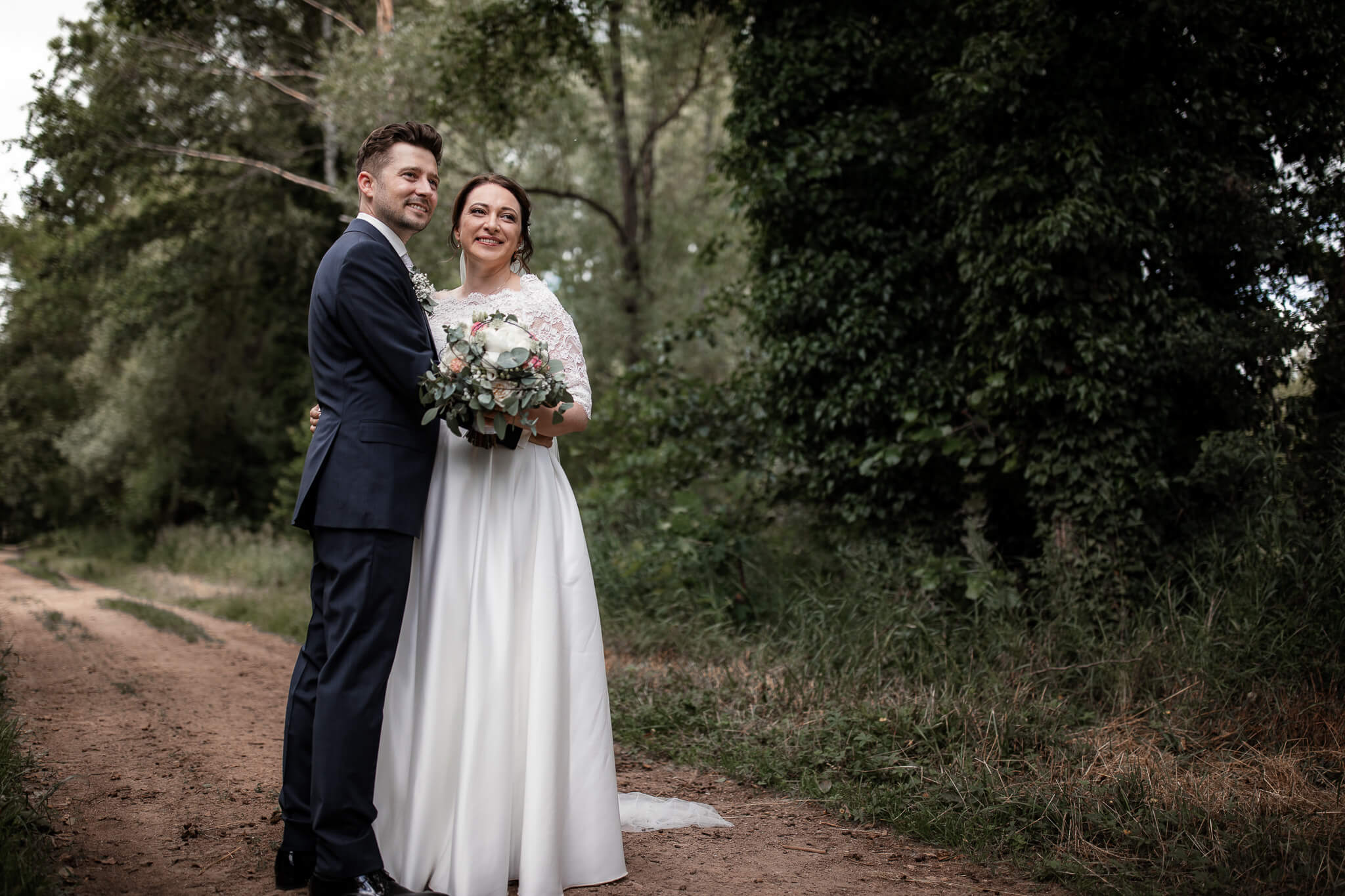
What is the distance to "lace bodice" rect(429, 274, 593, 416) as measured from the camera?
3.36 m

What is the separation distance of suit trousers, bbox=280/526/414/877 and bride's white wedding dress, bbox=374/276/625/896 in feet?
0.51

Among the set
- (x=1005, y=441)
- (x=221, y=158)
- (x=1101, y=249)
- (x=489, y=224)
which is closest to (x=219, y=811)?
(x=489, y=224)

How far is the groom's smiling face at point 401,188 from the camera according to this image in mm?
3164

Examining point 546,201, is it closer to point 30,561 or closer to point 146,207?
point 146,207

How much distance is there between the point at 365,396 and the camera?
9.82 ft

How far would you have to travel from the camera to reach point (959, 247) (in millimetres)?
6980

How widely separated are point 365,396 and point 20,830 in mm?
1935

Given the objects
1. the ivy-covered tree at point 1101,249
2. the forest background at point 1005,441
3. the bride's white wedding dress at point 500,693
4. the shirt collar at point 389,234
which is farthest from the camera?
the ivy-covered tree at point 1101,249

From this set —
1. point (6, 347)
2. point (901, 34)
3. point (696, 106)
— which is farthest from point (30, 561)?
point (901, 34)

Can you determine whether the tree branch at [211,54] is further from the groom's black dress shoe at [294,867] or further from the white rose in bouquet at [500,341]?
the groom's black dress shoe at [294,867]

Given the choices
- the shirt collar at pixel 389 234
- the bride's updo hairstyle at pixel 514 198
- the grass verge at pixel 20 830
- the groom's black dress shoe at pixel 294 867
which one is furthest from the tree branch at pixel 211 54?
the groom's black dress shoe at pixel 294 867

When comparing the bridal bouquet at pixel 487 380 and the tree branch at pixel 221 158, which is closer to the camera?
the bridal bouquet at pixel 487 380

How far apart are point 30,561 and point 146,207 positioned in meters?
7.76

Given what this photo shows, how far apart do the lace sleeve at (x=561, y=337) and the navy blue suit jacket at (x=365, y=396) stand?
0.48 metres
